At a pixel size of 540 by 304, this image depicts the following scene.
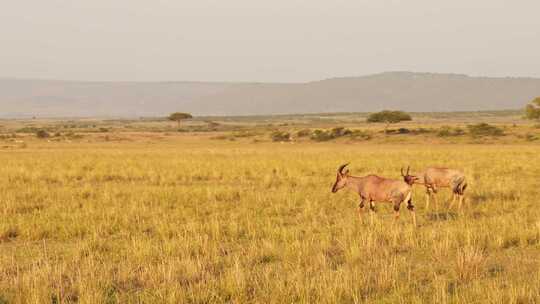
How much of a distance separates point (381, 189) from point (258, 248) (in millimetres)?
3278

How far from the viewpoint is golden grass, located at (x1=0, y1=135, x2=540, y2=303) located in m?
6.79

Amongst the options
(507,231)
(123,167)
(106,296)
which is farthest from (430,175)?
(123,167)

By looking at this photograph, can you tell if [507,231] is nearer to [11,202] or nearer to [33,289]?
[33,289]

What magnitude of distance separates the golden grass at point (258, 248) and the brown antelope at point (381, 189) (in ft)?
1.43

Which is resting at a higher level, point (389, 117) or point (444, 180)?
point (389, 117)

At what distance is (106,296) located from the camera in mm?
6691

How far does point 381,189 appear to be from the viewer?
11.3 meters

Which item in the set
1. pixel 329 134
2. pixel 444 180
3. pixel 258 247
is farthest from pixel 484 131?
pixel 258 247

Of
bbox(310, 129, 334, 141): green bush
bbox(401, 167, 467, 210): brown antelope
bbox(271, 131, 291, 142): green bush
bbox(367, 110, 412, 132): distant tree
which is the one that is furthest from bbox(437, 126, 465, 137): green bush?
bbox(401, 167, 467, 210): brown antelope

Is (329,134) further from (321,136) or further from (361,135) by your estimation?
(361,135)

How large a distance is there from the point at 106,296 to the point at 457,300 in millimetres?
4056

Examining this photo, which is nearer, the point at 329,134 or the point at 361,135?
the point at 361,135

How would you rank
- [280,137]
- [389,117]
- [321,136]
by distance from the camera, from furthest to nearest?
[389,117] → [280,137] → [321,136]

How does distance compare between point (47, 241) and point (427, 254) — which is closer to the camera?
point (427, 254)
